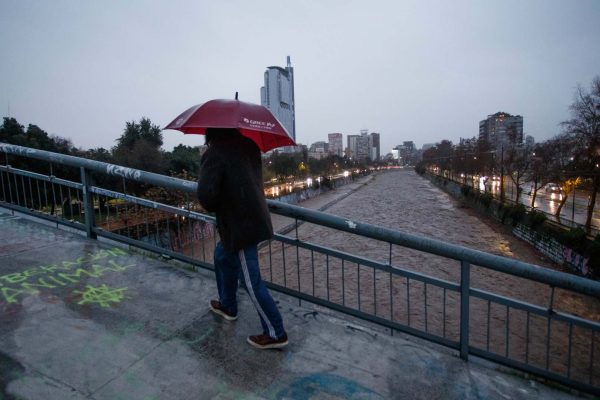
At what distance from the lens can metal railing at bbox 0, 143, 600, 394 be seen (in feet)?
9.78

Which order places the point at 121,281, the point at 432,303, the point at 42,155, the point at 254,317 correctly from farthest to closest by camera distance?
the point at 432,303 < the point at 42,155 < the point at 121,281 < the point at 254,317

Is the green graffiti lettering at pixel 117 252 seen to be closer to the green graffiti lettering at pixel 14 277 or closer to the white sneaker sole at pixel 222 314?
the green graffiti lettering at pixel 14 277

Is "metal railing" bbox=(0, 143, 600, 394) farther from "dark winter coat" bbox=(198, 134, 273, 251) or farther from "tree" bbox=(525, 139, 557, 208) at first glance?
"tree" bbox=(525, 139, 557, 208)

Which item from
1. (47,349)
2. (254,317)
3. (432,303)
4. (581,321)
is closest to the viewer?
(47,349)

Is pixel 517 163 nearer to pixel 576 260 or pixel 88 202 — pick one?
pixel 576 260

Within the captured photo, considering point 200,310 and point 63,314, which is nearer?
point 63,314

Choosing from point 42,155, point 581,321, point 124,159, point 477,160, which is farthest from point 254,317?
point 477,160

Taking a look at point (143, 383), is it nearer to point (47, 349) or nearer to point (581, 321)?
point (47, 349)

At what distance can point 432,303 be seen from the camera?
1326cm

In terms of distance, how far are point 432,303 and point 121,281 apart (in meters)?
12.0

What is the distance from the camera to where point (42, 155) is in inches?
196

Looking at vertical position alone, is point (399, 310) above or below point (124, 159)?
below

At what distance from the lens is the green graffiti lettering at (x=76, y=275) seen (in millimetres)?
3700

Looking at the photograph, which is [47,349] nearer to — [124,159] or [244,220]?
[244,220]
